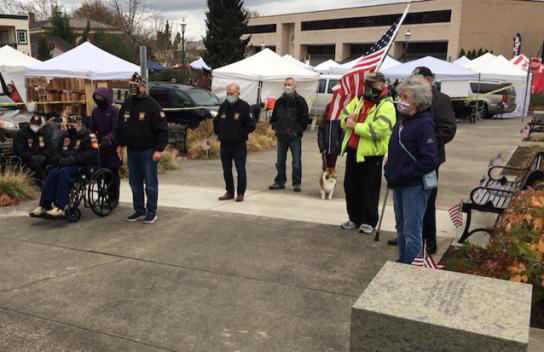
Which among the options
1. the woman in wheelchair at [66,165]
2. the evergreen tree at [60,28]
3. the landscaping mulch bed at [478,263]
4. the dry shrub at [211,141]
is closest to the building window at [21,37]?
the evergreen tree at [60,28]

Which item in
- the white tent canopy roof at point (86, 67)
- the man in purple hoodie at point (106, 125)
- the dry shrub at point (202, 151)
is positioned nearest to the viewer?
the man in purple hoodie at point (106, 125)

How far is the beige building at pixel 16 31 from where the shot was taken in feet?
143

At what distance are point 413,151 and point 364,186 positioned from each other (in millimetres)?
1885

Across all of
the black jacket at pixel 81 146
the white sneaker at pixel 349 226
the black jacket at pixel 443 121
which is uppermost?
the black jacket at pixel 443 121

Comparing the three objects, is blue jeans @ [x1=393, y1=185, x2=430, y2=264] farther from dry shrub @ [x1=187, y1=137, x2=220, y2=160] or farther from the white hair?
dry shrub @ [x1=187, y1=137, x2=220, y2=160]

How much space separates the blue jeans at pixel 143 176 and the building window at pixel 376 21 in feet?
194

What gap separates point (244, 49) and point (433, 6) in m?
36.1

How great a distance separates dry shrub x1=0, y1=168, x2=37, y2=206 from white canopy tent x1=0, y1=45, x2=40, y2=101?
36.1 feet

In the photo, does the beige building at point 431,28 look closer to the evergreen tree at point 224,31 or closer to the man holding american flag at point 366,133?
the evergreen tree at point 224,31

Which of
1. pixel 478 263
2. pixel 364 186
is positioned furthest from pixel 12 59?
pixel 478 263

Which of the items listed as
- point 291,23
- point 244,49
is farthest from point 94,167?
point 291,23

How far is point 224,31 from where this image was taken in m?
32.4

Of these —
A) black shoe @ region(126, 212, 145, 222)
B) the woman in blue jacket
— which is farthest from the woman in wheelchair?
the woman in blue jacket

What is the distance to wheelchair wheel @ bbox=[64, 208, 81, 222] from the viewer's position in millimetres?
6559
